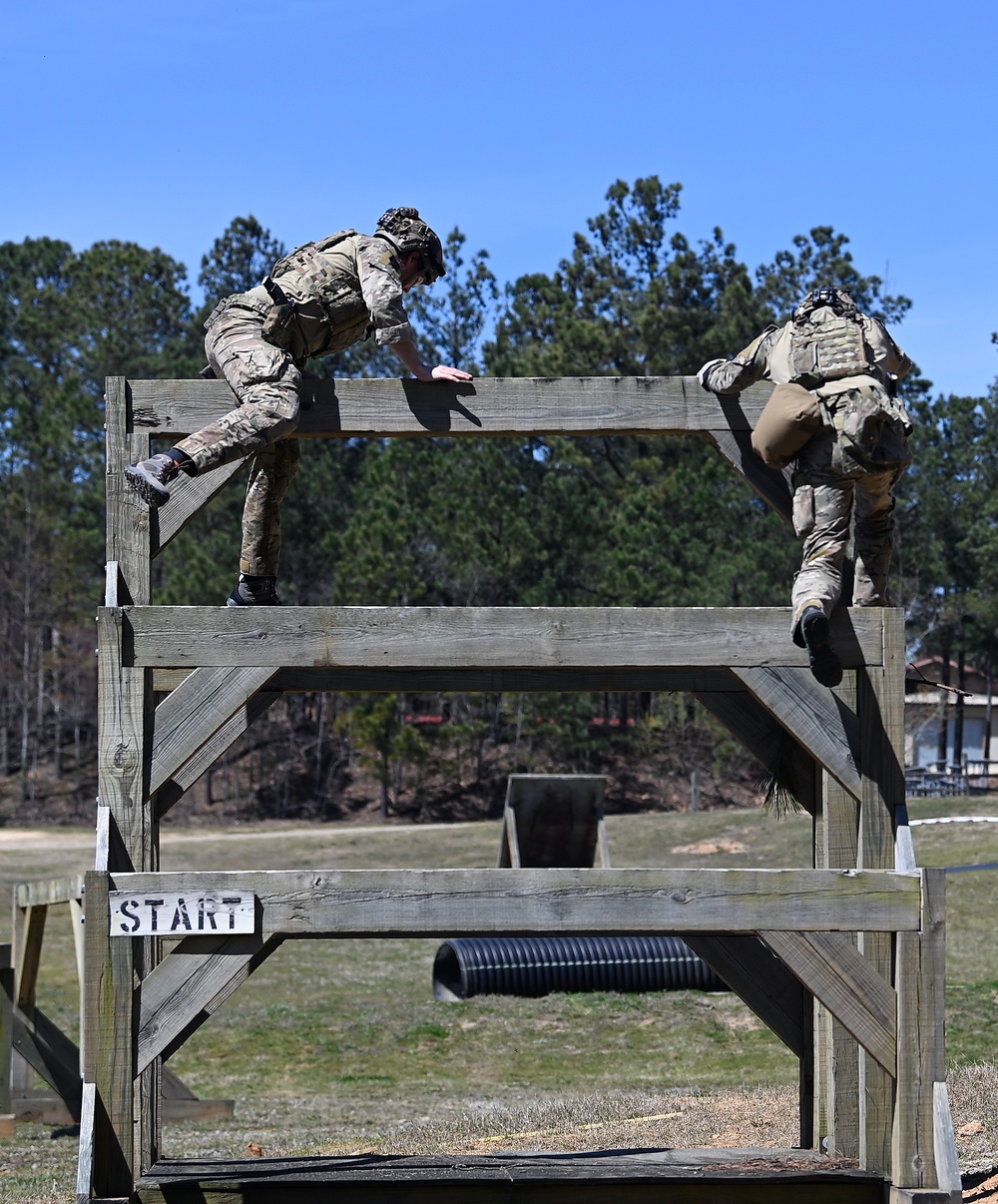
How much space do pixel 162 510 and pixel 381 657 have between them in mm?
1402

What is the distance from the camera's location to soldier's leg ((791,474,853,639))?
222 inches

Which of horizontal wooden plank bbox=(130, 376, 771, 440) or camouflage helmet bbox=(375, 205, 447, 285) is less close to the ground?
camouflage helmet bbox=(375, 205, 447, 285)

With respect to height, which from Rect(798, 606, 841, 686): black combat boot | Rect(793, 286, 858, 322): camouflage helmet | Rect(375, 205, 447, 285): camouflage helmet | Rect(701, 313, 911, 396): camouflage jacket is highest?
Rect(375, 205, 447, 285): camouflage helmet

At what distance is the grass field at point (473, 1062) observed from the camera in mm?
9047

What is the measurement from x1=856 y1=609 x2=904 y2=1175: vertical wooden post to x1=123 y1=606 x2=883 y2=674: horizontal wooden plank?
31cm

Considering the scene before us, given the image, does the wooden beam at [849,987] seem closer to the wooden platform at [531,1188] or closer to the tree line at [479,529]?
the wooden platform at [531,1188]

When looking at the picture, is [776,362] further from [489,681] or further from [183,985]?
[183,985]

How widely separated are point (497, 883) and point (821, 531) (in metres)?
1.82

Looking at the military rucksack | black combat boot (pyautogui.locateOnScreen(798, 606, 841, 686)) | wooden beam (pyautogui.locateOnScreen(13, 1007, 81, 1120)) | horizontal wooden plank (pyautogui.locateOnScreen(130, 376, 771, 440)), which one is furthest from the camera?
wooden beam (pyautogui.locateOnScreen(13, 1007, 81, 1120))

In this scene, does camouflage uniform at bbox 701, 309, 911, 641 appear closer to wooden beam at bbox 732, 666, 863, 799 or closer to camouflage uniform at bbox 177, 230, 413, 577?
wooden beam at bbox 732, 666, 863, 799

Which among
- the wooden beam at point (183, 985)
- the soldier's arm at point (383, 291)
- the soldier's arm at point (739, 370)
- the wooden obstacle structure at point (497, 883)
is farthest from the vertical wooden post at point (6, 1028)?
the soldier's arm at point (739, 370)

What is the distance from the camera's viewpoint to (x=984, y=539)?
4644 cm

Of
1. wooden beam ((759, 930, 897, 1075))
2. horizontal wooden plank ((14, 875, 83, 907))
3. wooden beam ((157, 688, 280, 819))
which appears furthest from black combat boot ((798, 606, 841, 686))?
horizontal wooden plank ((14, 875, 83, 907))

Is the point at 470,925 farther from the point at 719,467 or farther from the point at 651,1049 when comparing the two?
the point at 719,467
